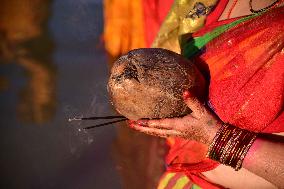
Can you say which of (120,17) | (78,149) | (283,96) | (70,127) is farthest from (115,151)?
(283,96)

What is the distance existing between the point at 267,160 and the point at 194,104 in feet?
1.31

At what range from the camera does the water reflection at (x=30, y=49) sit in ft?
16.4

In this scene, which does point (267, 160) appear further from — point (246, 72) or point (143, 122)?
point (143, 122)

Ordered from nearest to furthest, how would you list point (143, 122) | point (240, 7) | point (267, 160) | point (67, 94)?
1. point (267, 160)
2. point (143, 122)
3. point (240, 7)
4. point (67, 94)

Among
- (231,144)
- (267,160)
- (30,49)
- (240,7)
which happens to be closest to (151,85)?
(231,144)

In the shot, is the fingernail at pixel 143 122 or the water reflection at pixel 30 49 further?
the water reflection at pixel 30 49

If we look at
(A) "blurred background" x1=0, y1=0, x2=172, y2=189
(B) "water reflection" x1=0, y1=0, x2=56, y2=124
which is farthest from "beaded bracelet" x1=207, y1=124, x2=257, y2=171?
(B) "water reflection" x1=0, y1=0, x2=56, y2=124

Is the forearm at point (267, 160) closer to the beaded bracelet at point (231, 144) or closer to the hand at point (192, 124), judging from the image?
the beaded bracelet at point (231, 144)

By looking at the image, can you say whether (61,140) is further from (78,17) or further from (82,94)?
(78,17)

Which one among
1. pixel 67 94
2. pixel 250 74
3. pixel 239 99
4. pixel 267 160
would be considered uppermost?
pixel 250 74

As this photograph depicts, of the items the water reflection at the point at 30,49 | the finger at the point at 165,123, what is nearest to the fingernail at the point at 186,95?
the finger at the point at 165,123

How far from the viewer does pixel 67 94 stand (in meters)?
4.84

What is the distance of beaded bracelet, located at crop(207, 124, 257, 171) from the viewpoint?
1757 mm

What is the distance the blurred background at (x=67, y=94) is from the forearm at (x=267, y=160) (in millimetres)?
1374
